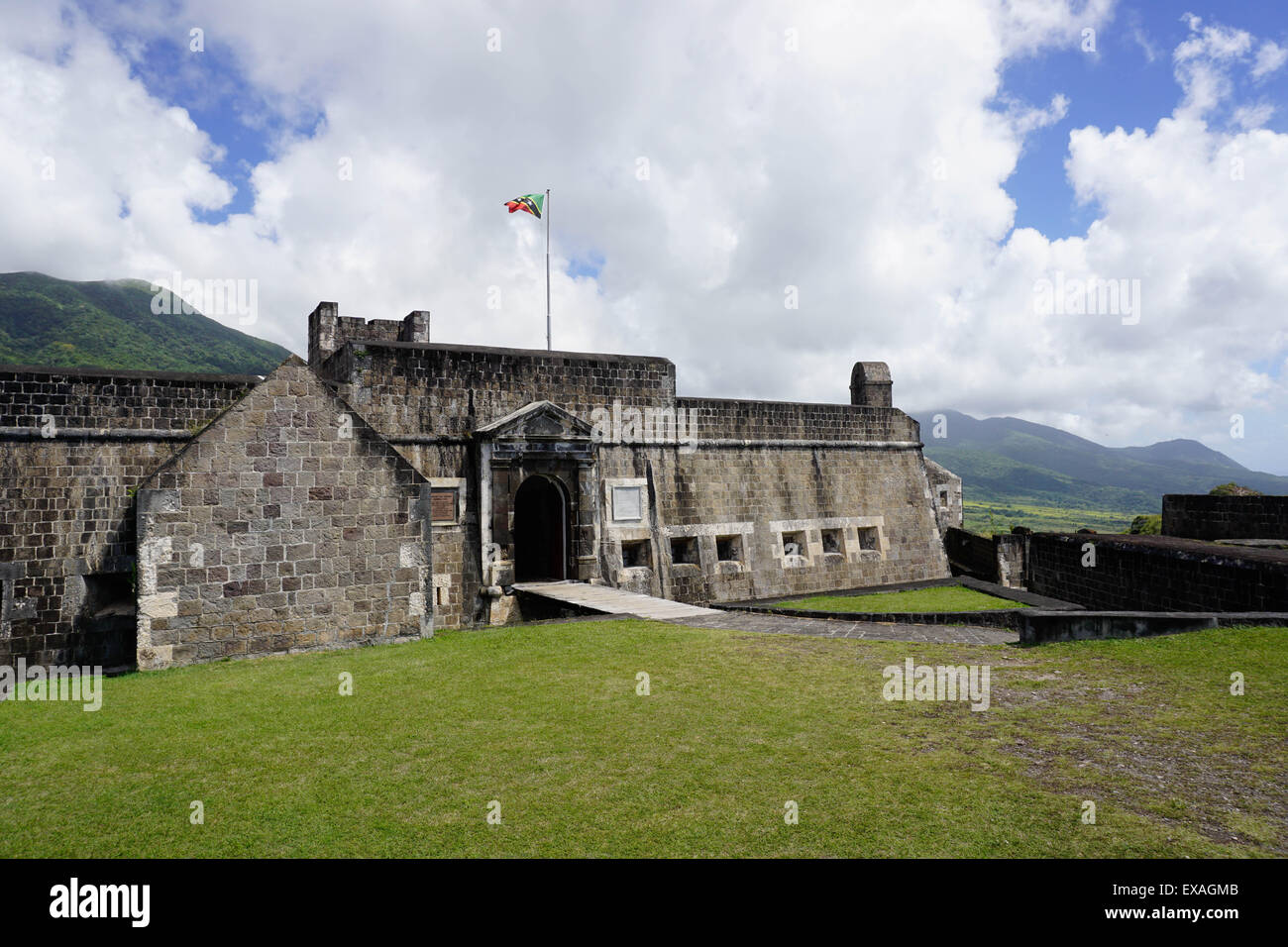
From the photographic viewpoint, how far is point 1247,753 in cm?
542

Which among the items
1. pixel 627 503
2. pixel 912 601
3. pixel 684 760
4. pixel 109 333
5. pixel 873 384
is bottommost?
pixel 912 601

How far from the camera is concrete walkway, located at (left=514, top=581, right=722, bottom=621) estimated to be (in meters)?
13.3

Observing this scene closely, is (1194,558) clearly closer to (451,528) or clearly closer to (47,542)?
(451,528)

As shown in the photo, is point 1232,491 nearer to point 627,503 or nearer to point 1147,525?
point 1147,525

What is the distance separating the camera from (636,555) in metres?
19.7

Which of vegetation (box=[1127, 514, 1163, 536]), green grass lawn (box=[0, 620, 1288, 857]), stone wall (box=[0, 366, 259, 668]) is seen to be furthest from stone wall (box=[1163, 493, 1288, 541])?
stone wall (box=[0, 366, 259, 668])

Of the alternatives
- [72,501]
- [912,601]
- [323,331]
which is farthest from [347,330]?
[912,601]

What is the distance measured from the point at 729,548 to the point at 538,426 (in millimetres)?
6945

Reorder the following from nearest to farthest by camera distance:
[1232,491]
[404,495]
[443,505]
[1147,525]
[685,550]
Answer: [404,495]
[443,505]
[685,550]
[1232,491]
[1147,525]

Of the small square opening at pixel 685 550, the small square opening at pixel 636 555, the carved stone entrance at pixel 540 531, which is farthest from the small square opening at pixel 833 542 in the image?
the carved stone entrance at pixel 540 531

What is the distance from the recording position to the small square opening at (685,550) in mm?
20406

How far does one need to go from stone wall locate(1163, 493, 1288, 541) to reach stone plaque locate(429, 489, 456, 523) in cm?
2152

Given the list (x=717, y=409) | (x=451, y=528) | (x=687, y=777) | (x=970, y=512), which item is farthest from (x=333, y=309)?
(x=970, y=512)

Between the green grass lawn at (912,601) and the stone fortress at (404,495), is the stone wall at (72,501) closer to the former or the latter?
the stone fortress at (404,495)
